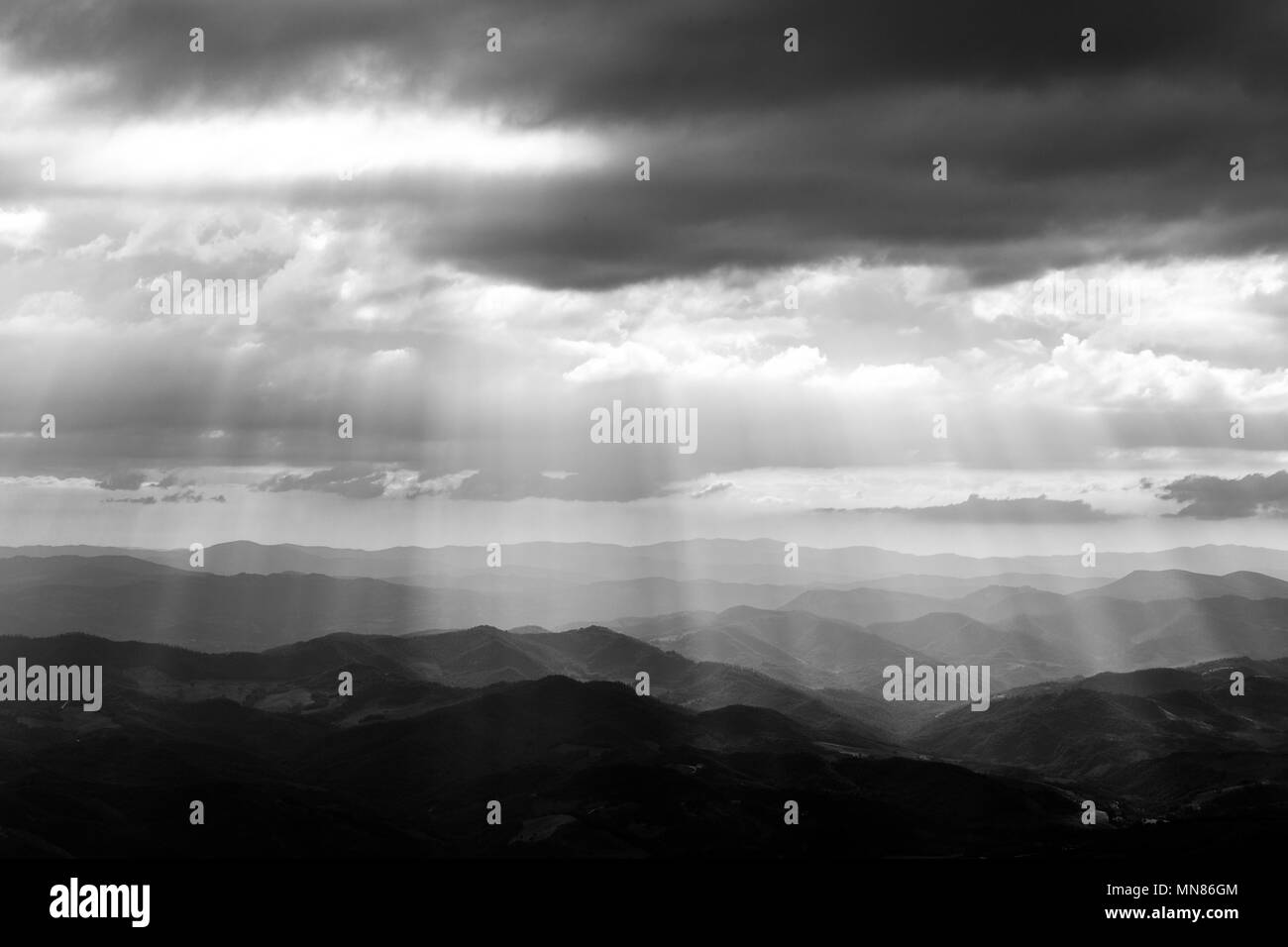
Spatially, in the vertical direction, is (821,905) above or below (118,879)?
below

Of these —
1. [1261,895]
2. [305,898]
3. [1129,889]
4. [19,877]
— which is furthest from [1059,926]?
[1261,895]

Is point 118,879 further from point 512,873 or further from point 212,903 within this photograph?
point 512,873

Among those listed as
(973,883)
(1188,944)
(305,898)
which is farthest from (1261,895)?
(305,898)

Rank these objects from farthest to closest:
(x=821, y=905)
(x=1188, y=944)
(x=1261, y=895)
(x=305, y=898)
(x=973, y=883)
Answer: (x=1261, y=895) < (x=973, y=883) < (x=821, y=905) < (x=305, y=898) < (x=1188, y=944)

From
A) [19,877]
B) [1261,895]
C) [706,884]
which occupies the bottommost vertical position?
[1261,895]

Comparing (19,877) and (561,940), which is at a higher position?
(19,877)

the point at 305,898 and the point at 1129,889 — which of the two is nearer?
the point at 1129,889

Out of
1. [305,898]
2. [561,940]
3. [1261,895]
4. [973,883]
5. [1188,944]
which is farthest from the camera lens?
[1261,895]

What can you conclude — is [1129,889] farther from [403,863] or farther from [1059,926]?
[403,863]

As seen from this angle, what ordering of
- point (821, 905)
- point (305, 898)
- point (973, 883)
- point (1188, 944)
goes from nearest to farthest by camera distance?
1. point (1188, 944)
2. point (305, 898)
3. point (821, 905)
4. point (973, 883)
